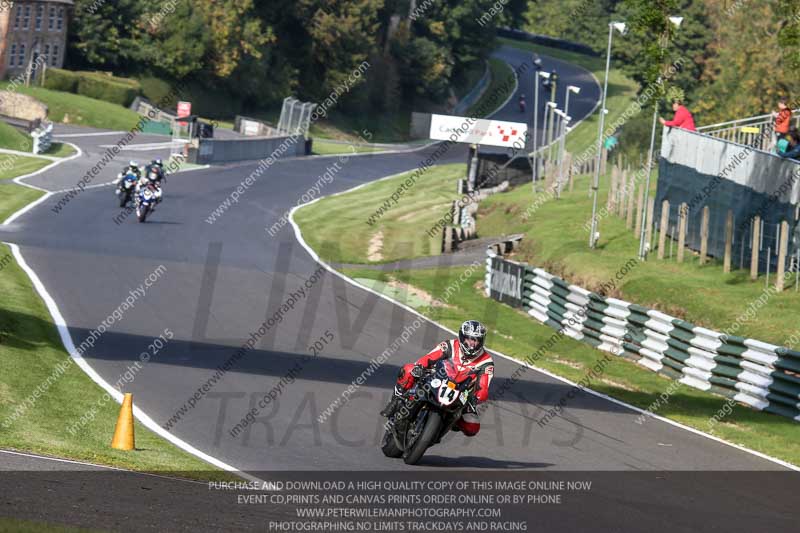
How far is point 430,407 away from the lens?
1377 cm

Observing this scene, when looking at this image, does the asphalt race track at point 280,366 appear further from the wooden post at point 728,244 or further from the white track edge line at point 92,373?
the wooden post at point 728,244

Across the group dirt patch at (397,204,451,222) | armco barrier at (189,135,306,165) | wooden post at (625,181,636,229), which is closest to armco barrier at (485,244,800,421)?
wooden post at (625,181,636,229)

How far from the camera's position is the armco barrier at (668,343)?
21.0m

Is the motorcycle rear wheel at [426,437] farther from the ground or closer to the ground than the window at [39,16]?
closer to the ground

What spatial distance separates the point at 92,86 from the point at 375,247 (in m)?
41.0

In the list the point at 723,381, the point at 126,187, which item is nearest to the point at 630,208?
the point at 723,381

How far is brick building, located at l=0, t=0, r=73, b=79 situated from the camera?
73812 mm

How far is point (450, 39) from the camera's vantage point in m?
109

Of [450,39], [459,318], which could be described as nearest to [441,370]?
[459,318]

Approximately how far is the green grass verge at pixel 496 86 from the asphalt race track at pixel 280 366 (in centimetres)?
7157

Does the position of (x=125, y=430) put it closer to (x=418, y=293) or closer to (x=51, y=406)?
(x=51, y=406)

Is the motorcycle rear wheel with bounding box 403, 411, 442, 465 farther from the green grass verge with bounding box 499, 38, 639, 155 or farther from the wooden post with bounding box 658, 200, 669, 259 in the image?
the green grass verge with bounding box 499, 38, 639, 155

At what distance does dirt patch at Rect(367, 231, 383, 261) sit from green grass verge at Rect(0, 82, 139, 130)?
30.3m

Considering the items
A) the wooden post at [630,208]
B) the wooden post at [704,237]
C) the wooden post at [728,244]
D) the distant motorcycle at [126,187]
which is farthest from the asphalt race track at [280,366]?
the wooden post at [630,208]
